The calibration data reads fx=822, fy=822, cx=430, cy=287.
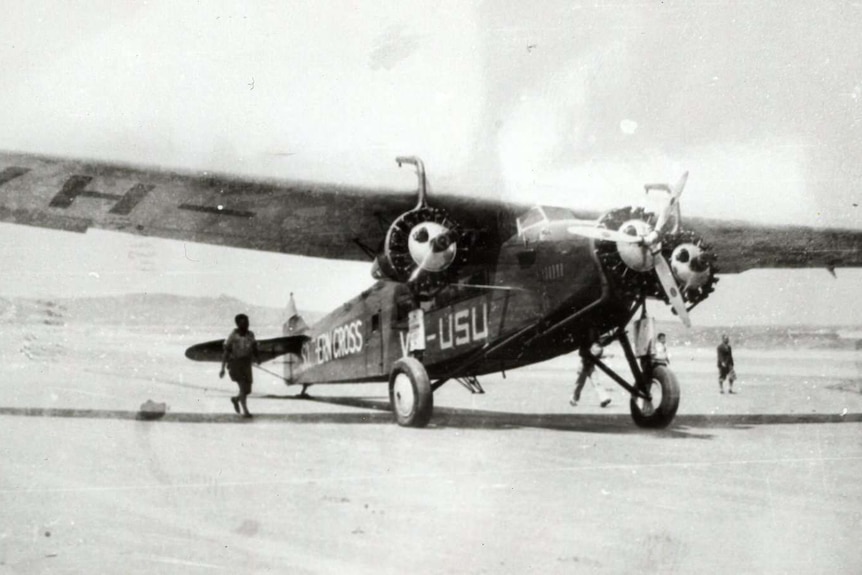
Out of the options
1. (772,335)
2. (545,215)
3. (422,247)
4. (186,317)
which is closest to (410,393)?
(422,247)

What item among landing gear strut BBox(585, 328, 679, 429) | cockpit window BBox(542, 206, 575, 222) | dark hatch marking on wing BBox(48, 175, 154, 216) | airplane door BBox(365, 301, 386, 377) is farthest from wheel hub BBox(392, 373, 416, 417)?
dark hatch marking on wing BBox(48, 175, 154, 216)

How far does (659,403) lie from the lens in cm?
669

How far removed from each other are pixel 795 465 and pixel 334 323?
468 centimetres

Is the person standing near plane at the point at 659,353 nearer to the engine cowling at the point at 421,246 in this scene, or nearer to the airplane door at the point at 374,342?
the engine cowling at the point at 421,246

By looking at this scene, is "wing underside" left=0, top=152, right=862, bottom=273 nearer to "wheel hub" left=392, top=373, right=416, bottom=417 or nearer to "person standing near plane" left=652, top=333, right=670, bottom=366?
"person standing near plane" left=652, top=333, right=670, bottom=366

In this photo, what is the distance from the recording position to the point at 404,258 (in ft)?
21.5

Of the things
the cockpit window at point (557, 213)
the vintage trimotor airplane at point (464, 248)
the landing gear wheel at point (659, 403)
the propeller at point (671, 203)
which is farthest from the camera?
the landing gear wheel at point (659, 403)

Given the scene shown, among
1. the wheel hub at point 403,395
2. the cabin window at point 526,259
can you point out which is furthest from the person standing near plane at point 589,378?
the wheel hub at point 403,395

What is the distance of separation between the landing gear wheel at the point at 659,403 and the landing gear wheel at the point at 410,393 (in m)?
1.76

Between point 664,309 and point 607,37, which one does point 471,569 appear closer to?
point 664,309

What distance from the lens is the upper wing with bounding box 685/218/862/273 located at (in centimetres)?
661

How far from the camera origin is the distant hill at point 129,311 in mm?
5461

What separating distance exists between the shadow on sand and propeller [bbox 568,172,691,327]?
1308mm

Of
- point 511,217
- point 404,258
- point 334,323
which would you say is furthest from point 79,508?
point 334,323
